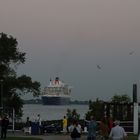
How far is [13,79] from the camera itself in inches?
2591

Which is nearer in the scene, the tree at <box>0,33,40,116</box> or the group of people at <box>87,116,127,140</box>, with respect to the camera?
the group of people at <box>87,116,127,140</box>

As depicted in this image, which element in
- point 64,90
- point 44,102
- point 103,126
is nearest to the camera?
point 103,126

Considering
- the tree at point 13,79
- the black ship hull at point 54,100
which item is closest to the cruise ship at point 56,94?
the black ship hull at point 54,100

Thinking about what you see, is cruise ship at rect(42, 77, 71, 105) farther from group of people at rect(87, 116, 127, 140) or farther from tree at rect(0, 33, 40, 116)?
group of people at rect(87, 116, 127, 140)

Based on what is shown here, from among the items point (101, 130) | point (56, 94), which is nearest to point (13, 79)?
point (101, 130)

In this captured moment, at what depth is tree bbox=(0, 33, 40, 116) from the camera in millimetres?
65625

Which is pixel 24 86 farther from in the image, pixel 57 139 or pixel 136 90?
pixel 57 139

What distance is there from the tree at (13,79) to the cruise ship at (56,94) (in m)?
53.5

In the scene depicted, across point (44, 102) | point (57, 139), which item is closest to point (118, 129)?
point (57, 139)

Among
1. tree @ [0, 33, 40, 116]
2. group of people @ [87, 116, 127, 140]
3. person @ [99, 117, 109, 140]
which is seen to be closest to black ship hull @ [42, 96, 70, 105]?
tree @ [0, 33, 40, 116]

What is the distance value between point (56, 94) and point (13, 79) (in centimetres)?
7564

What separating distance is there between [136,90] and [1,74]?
2502 centimetres

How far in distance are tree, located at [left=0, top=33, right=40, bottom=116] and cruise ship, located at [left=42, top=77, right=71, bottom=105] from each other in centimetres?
5351

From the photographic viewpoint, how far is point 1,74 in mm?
65812
